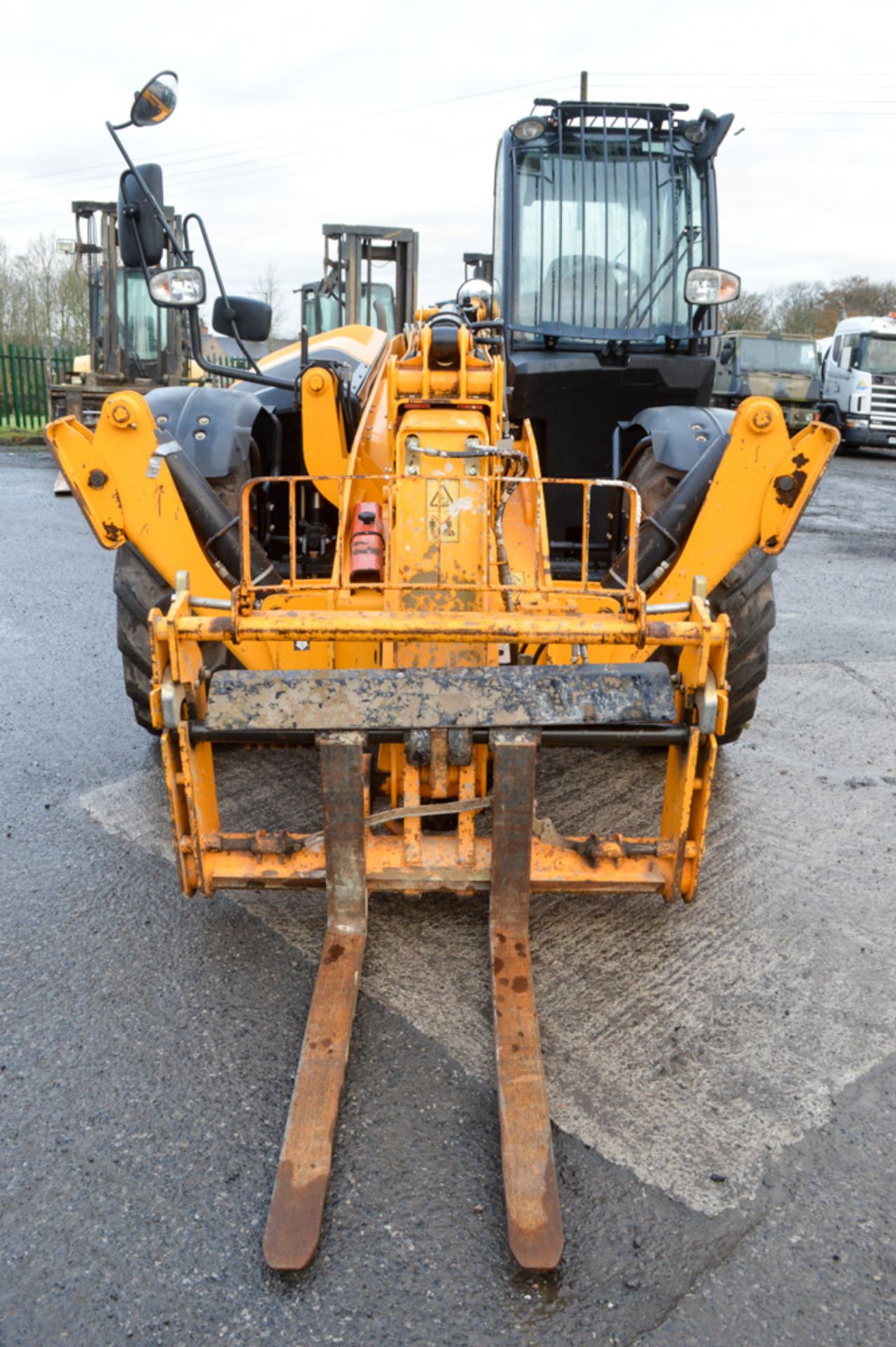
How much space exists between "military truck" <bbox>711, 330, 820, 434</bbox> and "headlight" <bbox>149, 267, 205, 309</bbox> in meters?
18.0

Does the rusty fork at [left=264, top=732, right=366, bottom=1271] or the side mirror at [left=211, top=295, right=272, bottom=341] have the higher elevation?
the side mirror at [left=211, top=295, right=272, bottom=341]

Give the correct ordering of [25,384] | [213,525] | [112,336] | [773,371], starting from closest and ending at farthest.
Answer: [213,525], [112,336], [773,371], [25,384]

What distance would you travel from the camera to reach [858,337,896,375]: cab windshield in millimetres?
19766

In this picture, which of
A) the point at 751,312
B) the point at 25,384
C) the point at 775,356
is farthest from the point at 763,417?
the point at 751,312

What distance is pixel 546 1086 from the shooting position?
8.23ft

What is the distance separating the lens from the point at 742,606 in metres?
3.91

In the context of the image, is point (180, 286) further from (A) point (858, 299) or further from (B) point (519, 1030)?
(A) point (858, 299)

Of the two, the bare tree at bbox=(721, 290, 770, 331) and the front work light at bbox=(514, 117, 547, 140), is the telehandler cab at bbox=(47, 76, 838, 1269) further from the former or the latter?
the bare tree at bbox=(721, 290, 770, 331)

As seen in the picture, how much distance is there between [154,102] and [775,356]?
1931 centimetres

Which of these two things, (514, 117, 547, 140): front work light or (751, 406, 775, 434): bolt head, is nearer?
(751, 406, 775, 434): bolt head

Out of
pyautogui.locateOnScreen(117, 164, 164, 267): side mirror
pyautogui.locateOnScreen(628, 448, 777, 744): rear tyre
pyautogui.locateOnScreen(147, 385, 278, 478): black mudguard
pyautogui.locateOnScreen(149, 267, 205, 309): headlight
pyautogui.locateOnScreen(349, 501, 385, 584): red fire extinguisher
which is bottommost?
pyautogui.locateOnScreen(628, 448, 777, 744): rear tyre

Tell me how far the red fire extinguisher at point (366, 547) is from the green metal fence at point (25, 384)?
18.8m

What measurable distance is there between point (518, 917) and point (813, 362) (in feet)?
67.0

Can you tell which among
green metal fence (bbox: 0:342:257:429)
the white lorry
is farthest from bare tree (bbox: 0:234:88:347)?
the white lorry
